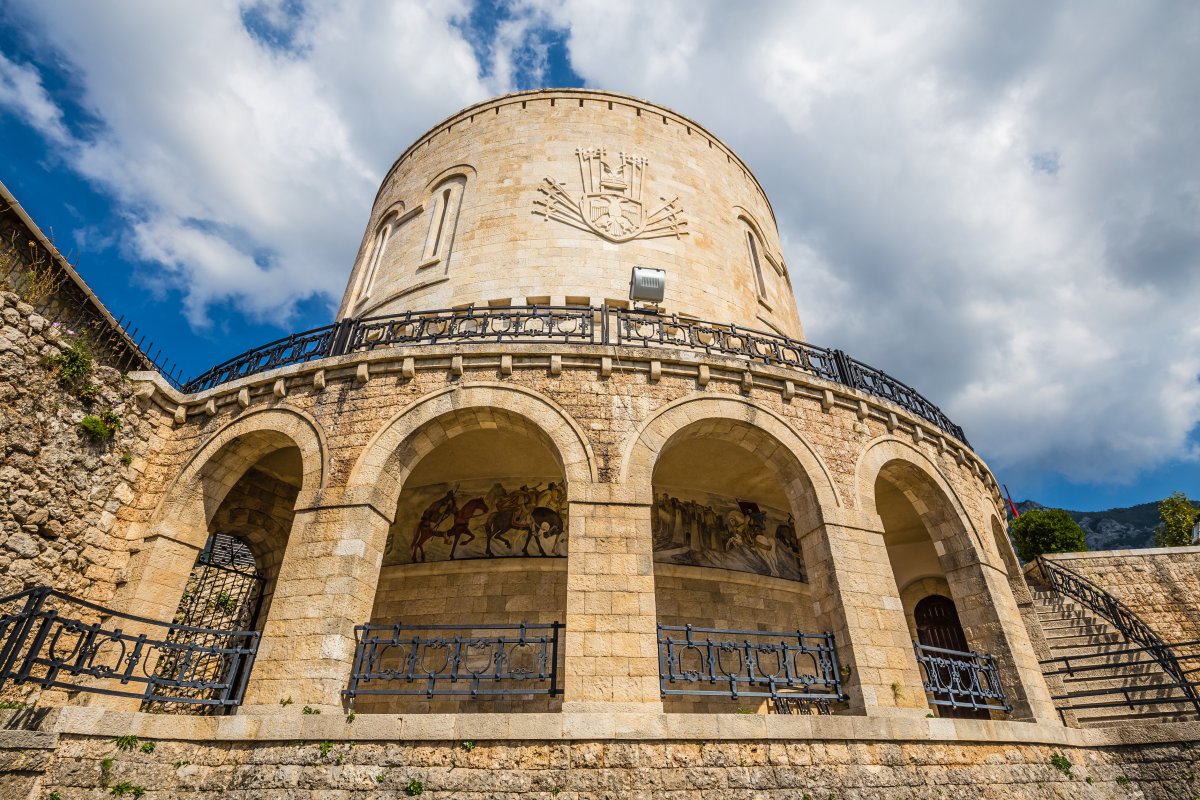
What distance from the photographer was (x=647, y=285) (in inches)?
439

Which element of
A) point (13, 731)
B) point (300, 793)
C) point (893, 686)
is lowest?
point (300, 793)

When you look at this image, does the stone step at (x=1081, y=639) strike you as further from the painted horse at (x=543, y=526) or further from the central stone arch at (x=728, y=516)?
the painted horse at (x=543, y=526)

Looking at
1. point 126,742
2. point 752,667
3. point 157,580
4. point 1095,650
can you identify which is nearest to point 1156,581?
point 1095,650

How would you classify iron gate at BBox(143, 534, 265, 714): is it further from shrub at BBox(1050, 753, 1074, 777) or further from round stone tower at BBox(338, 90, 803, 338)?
shrub at BBox(1050, 753, 1074, 777)

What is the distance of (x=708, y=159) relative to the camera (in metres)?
16.5

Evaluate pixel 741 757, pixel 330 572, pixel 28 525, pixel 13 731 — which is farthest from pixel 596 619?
pixel 28 525

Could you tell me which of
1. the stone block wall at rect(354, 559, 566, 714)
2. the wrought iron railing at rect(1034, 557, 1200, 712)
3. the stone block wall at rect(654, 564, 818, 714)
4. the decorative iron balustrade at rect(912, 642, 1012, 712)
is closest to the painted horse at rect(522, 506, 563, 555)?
the stone block wall at rect(354, 559, 566, 714)

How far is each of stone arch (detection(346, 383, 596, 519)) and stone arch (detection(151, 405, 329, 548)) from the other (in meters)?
0.87

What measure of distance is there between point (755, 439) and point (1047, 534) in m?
20.5

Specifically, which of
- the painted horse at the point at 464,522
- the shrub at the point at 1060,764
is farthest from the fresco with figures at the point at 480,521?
the shrub at the point at 1060,764

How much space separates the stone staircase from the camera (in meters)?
9.26

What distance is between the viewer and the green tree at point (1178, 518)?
2316 cm

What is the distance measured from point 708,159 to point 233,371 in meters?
13.0

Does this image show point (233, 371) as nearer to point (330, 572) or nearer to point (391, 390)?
point (391, 390)
